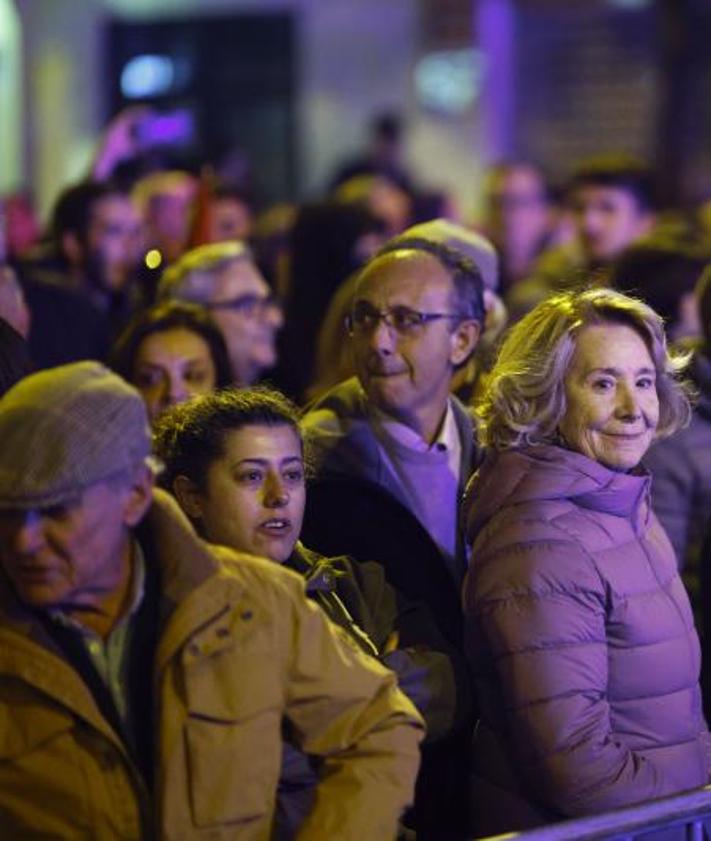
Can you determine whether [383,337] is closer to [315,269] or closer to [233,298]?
[233,298]

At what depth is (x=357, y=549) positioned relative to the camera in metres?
4.36

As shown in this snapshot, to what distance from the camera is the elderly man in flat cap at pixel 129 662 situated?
2.97 metres

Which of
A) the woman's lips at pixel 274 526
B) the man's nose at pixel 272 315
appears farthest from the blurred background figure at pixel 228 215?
the woman's lips at pixel 274 526

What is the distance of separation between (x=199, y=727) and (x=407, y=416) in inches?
72.2

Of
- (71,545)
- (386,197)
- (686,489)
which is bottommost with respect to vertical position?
(686,489)

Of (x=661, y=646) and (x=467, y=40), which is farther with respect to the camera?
(x=467, y=40)

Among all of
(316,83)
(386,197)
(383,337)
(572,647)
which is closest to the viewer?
(572,647)

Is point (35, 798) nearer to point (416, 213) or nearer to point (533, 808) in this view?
point (533, 808)

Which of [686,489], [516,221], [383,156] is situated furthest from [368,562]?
[383,156]

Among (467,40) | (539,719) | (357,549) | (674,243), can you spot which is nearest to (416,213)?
(674,243)

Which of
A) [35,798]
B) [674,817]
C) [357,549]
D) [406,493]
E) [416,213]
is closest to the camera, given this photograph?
[35,798]

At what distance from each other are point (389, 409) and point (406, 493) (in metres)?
0.23

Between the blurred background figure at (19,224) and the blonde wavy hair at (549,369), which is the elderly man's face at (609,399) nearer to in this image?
the blonde wavy hair at (549,369)

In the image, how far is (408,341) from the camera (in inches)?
187
